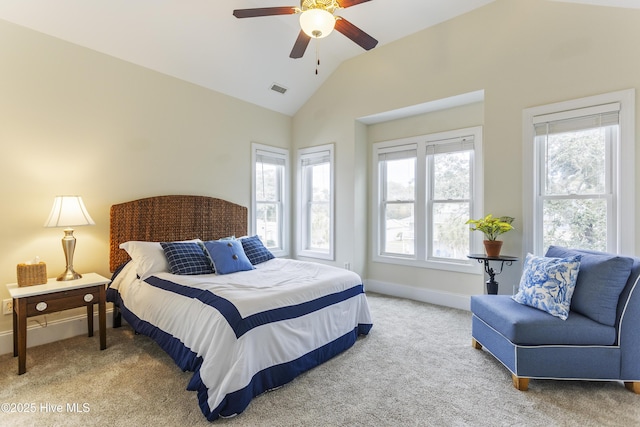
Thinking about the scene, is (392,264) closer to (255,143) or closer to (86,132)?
(255,143)

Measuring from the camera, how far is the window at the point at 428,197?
4.08 metres

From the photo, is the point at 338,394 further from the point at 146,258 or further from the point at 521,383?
the point at 146,258

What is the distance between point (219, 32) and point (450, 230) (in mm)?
3795

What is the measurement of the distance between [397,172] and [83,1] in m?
4.06

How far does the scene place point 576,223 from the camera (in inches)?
122

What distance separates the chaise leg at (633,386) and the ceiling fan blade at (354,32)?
316 cm

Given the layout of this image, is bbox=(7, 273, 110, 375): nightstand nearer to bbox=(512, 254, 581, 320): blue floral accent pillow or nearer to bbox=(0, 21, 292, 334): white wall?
bbox=(0, 21, 292, 334): white wall

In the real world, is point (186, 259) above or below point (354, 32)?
below

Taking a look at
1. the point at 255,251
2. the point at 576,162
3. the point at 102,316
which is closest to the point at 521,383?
the point at 576,162

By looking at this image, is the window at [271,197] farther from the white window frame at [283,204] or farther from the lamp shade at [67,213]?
the lamp shade at [67,213]

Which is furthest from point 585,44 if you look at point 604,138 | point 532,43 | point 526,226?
point 526,226

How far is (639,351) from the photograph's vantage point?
2.14 m

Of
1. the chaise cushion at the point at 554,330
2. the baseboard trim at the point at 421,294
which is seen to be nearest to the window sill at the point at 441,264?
the baseboard trim at the point at 421,294

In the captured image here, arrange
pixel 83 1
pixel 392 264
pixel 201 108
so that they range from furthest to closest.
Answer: pixel 392 264, pixel 201 108, pixel 83 1
